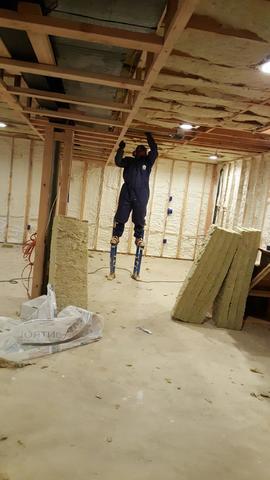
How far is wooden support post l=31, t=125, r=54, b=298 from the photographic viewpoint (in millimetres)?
3965

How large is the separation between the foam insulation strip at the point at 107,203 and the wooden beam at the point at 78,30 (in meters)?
6.14

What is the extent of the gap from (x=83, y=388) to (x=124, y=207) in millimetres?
3419

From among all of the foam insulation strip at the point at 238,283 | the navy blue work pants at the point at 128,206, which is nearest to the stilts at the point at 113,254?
the navy blue work pants at the point at 128,206

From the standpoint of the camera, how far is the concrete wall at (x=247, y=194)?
18.6ft

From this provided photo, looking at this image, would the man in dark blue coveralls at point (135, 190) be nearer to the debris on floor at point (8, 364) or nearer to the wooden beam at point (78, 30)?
the debris on floor at point (8, 364)

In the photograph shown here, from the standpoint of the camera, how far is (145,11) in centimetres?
163

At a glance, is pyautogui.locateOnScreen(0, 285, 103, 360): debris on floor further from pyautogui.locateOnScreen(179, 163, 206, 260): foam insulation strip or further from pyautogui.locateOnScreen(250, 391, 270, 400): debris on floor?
pyautogui.locateOnScreen(179, 163, 206, 260): foam insulation strip

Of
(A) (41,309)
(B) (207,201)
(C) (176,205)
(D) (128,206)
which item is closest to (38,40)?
(A) (41,309)

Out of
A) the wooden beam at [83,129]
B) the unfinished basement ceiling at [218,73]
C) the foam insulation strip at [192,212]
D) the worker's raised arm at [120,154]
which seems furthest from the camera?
the foam insulation strip at [192,212]

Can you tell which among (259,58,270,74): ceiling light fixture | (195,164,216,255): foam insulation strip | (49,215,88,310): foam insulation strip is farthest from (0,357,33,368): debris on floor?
(195,164,216,255): foam insulation strip

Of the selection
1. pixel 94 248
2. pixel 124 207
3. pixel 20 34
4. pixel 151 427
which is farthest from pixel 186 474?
pixel 94 248

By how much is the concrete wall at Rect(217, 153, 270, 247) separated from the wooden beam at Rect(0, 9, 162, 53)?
4.38m

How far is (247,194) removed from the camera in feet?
20.4

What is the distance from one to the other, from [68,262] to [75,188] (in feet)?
14.3
